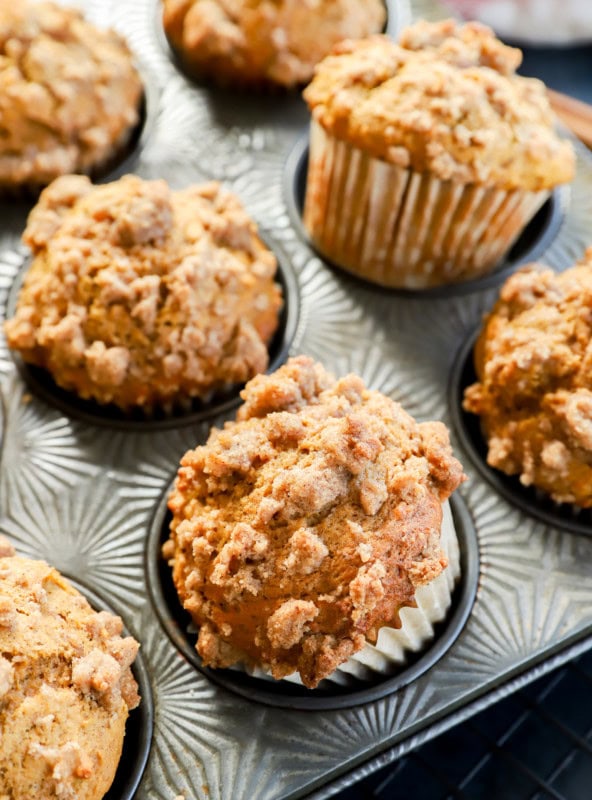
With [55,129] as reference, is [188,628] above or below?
below

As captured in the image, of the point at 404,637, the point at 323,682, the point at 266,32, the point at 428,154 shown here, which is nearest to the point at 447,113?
the point at 428,154

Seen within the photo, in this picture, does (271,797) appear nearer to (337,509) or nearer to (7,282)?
(337,509)

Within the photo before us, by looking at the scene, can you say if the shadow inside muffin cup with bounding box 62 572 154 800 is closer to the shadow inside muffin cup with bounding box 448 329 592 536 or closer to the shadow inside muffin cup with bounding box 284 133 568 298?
the shadow inside muffin cup with bounding box 448 329 592 536

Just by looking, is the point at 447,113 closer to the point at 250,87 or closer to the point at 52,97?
the point at 250,87

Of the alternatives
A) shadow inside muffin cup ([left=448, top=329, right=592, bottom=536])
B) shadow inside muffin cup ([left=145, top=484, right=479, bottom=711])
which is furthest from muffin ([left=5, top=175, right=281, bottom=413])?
shadow inside muffin cup ([left=448, top=329, right=592, bottom=536])

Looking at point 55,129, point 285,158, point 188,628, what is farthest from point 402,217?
point 188,628

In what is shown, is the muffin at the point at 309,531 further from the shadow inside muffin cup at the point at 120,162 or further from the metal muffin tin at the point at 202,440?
the shadow inside muffin cup at the point at 120,162
